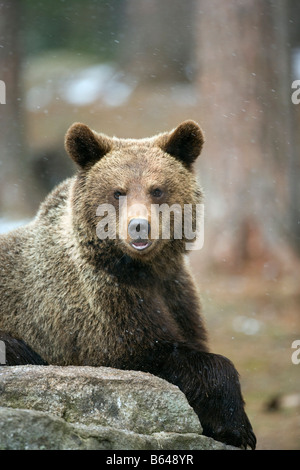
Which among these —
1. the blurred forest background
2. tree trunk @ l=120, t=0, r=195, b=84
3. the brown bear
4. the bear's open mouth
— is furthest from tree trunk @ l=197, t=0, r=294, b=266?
tree trunk @ l=120, t=0, r=195, b=84

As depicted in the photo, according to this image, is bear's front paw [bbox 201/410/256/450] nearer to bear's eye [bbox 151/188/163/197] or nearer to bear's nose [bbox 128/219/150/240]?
bear's nose [bbox 128/219/150/240]

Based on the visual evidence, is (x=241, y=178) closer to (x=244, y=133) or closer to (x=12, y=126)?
(x=244, y=133)

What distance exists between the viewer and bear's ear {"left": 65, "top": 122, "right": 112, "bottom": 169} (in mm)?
6074

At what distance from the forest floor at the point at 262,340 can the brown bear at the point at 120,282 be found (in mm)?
4007

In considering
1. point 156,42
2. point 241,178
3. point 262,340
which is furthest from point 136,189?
point 156,42

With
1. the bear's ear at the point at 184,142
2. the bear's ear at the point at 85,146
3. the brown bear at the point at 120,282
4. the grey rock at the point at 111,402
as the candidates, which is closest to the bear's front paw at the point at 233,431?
the brown bear at the point at 120,282

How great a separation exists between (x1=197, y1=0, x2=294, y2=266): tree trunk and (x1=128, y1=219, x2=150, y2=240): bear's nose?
759 centimetres

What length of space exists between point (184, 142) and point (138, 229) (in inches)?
49.6

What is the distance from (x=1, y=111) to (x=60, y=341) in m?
11.8

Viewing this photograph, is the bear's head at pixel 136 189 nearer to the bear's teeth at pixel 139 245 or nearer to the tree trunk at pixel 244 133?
the bear's teeth at pixel 139 245

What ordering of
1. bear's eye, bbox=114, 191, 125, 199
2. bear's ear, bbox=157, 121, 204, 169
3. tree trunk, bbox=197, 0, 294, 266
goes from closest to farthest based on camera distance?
bear's eye, bbox=114, 191, 125, 199 < bear's ear, bbox=157, 121, 204, 169 < tree trunk, bbox=197, 0, 294, 266

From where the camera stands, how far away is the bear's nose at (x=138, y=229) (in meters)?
5.46

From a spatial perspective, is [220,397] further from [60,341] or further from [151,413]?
[60,341]

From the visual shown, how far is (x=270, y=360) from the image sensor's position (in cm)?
1154
